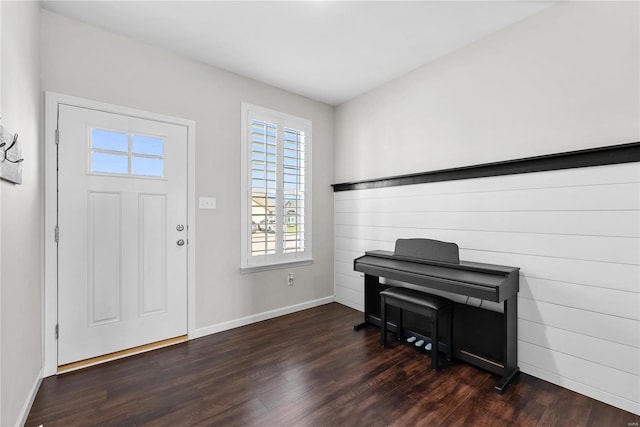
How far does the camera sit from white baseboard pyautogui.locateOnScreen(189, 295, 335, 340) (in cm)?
277

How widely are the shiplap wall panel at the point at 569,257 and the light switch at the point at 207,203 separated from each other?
7.21ft

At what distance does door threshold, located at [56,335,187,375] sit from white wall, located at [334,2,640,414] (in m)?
2.50

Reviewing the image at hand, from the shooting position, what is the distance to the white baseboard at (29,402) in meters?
1.57

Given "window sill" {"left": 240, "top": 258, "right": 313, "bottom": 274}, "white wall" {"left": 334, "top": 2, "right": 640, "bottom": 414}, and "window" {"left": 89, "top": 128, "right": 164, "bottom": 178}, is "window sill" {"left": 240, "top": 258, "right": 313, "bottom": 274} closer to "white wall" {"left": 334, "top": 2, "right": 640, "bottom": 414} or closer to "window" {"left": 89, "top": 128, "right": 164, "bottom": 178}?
"window" {"left": 89, "top": 128, "right": 164, "bottom": 178}

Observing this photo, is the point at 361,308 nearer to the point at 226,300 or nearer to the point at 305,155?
the point at 226,300

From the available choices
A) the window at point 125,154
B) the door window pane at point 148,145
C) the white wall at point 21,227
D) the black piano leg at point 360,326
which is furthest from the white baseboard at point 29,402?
the black piano leg at point 360,326

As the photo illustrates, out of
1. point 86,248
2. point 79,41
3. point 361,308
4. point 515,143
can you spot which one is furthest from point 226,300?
point 515,143

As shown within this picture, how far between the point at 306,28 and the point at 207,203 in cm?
177

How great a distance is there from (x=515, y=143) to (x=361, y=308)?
2.33 meters

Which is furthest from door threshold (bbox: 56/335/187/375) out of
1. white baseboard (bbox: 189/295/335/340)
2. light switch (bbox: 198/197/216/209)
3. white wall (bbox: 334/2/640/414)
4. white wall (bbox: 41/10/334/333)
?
white wall (bbox: 334/2/640/414)

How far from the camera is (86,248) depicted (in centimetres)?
222

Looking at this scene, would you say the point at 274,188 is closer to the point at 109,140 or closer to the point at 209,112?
the point at 209,112

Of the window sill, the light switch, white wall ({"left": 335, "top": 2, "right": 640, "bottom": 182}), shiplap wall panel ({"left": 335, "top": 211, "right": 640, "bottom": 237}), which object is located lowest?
the window sill

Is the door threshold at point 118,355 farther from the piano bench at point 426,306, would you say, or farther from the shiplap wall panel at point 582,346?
the shiplap wall panel at point 582,346
